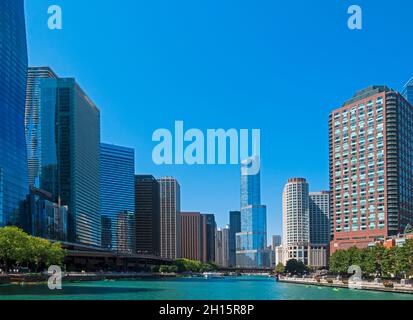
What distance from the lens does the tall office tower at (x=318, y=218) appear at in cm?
17062

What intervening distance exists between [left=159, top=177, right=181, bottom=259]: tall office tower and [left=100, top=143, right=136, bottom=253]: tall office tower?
927 cm

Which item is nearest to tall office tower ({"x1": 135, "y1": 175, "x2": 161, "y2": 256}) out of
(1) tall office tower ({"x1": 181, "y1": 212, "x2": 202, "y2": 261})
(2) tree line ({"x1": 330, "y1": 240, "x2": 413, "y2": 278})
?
(1) tall office tower ({"x1": 181, "y1": 212, "x2": 202, "y2": 261})

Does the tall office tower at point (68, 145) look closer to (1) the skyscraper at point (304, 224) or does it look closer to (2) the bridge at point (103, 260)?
(2) the bridge at point (103, 260)

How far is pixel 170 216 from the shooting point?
143000 millimetres

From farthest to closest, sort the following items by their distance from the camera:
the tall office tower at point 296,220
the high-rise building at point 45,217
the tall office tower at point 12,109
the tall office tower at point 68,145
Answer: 1. the tall office tower at point 296,220
2. the tall office tower at point 68,145
3. the high-rise building at point 45,217
4. the tall office tower at point 12,109

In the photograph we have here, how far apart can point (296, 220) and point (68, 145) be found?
232 ft

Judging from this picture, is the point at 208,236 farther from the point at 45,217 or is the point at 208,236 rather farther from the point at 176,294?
the point at 176,294

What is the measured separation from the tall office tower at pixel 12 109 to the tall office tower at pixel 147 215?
5372 cm

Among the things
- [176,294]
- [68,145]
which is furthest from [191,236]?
[176,294]

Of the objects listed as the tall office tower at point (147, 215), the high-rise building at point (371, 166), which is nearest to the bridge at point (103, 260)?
the tall office tower at point (147, 215)
